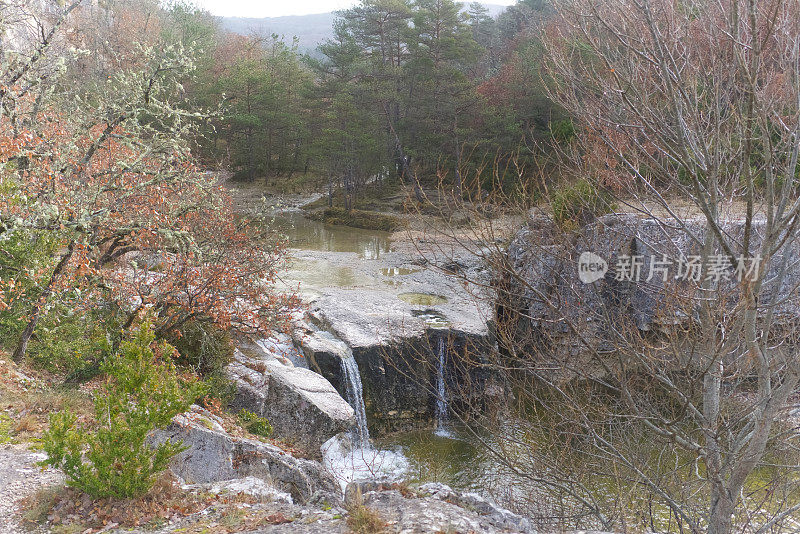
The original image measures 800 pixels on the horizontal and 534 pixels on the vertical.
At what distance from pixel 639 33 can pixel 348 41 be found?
27.6m

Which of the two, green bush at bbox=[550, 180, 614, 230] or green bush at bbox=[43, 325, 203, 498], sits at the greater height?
green bush at bbox=[550, 180, 614, 230]

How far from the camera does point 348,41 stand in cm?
2923

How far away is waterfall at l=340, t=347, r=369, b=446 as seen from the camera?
9883 mm

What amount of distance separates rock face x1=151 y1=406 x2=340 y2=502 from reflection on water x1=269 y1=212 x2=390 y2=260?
12.6 metres

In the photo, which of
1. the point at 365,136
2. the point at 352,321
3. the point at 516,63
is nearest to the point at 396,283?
the point at 352,321

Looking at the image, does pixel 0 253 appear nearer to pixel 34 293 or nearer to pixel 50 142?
pixel 34 293

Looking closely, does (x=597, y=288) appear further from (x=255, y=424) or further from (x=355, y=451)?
(x=355, y=451)

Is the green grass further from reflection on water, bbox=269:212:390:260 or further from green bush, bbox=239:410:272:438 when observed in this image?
green bush, bbox=239:410:272:438

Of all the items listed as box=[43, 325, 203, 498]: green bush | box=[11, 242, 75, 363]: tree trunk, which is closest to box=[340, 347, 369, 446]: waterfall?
box=[11, 242, 75, 363]: tree trunk

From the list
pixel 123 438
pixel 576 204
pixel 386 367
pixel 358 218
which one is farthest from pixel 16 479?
pixel 358 218

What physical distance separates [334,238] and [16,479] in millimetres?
18773

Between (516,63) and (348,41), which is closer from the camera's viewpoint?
(516,63)

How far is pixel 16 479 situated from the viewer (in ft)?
14.5

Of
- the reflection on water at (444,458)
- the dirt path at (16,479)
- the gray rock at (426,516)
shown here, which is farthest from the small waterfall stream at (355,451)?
the dirt path at (16,479)
